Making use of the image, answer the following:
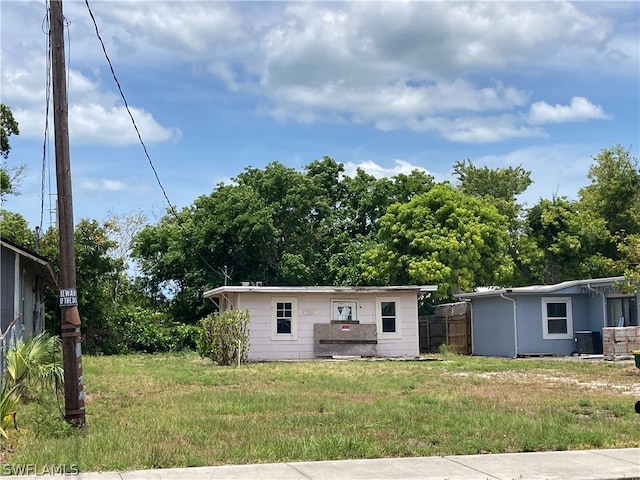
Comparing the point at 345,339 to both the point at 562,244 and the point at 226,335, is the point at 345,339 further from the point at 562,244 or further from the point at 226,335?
the point at 562,244

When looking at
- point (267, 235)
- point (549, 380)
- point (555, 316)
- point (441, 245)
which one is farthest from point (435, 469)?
point (267, 235)

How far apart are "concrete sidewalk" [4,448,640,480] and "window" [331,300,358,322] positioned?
57.4 feet

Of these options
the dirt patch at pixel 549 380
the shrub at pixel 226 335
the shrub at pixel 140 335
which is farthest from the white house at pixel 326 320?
the dirt patch at pixel 549 380

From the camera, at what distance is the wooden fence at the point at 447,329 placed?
3042 cm

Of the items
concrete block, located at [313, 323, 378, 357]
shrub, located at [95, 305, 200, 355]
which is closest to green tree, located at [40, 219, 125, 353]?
shrub, located at [95, 305, 200, 355]

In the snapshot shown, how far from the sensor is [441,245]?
1323 inches

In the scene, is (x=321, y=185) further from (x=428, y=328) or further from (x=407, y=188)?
(x=428, y=328)

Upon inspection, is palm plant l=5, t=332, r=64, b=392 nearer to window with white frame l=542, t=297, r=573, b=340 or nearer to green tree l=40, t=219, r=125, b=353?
green tree l=40, t=219, r=125, b=353

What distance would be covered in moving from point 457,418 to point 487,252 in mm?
25779

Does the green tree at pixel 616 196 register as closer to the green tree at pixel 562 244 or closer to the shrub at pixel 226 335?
the green tree at pixel 562 244

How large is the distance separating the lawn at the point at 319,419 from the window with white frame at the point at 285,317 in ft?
Result: 23.7

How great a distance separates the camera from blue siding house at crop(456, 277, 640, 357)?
85.8 ft

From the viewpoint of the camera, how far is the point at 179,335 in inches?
1252

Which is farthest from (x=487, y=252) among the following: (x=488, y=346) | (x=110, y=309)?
(x=110, y=309)
